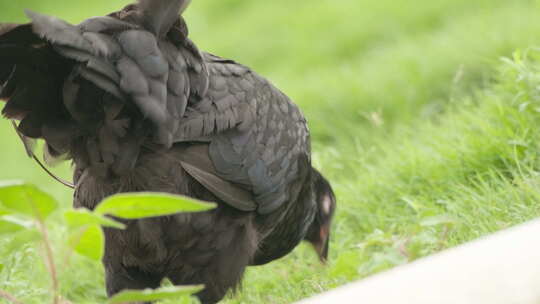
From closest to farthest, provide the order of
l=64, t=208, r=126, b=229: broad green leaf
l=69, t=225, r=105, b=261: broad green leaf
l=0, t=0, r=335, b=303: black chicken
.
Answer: l=64, t=208, r=126, b=229: broad green leaf, l=69, t=225, r=105, b=261: broad green leaf, l=0, t=0, r=335, b=303: black chicken

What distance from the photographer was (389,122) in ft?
19.4

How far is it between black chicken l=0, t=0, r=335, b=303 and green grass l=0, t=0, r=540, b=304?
0.35 meters

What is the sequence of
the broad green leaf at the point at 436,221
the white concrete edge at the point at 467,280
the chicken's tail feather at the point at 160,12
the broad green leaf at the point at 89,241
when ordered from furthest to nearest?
the chicken's tail feather at the point at 160,12 < the broad green leaf at the point at 436,221 < the broad green leaf at the point at 89,241 < the white concrete edge at the point at 467,280

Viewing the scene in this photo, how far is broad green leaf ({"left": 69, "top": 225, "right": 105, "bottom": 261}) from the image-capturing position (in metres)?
1.96

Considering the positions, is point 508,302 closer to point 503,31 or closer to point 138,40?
point 138,40

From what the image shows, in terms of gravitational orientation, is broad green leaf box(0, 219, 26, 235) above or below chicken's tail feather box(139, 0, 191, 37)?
below

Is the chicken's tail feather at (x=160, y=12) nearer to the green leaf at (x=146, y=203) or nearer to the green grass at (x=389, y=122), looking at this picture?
the green grass at (x=389, y=122)

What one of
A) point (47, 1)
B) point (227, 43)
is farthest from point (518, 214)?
point (47, 1)

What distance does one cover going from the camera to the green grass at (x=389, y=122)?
10.7 ft

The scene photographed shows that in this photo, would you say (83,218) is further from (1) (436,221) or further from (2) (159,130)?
(1) (436,221)

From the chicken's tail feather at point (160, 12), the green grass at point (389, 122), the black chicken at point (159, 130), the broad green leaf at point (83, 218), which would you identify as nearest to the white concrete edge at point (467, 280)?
the broad green leaf at point (83, 218)

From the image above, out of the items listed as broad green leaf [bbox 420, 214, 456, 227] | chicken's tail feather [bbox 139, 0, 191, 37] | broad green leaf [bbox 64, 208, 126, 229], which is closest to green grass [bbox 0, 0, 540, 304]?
broad green leaf [bbox 420, 214, 456, 227]

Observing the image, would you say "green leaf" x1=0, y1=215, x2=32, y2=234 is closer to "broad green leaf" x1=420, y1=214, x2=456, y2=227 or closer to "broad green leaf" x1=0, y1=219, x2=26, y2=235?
"broad green leaf" x1=0, y1=219, x2=26, y2=235

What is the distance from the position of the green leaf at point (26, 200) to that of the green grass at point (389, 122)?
0.53 metres
